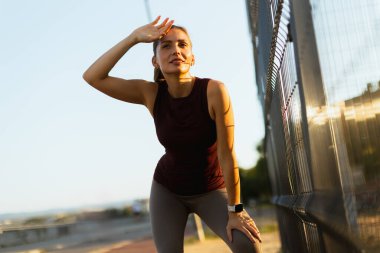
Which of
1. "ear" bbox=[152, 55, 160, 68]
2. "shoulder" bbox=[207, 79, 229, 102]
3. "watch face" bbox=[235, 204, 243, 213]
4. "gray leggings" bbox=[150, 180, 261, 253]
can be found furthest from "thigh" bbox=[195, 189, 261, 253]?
"ear" bbox=[152, 55, 160, 68]

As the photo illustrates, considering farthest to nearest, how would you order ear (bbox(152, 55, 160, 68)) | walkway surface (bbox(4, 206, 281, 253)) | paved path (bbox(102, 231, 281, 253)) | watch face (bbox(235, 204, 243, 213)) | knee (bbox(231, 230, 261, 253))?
walkway surface (bbox(4, 206, 281, 253)) → paved path (bbox(102, 231, 281, 253)) → ear (bbox(152, 55, 160, 68)) → watch face (bbox(235, 204, 243, 213)) → knee (bbox(231, 230, 261, 253))

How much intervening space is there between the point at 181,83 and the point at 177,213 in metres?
0.76

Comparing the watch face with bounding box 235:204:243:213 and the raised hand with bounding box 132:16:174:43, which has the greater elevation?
the raised hand with bounding box 132:16:174:43

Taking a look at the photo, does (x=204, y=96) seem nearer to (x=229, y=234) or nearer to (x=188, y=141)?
(x=188, y=141)

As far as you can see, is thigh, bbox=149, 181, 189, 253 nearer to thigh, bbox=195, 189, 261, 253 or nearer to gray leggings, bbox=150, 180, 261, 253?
gray leggings, bbox=150, 180, 261, 253

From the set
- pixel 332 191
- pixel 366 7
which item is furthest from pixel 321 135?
pixel 366 7

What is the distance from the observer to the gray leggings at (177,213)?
11.7ft

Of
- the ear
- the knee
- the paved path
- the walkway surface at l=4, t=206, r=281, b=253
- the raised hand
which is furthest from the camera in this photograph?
the walkway surface at l=4, t=206, r=281, b=253

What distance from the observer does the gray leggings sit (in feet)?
11.7

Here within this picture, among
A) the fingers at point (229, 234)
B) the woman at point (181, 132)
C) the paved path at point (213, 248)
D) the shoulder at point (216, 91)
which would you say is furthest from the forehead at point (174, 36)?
the paved path at point (213, 248)

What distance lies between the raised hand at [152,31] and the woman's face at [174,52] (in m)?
0.07

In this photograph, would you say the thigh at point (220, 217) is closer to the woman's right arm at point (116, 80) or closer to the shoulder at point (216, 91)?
the shoulder at point (216, 91)

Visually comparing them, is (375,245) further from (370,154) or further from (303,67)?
(303,67)

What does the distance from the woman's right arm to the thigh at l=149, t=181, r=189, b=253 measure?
1.92 feet
